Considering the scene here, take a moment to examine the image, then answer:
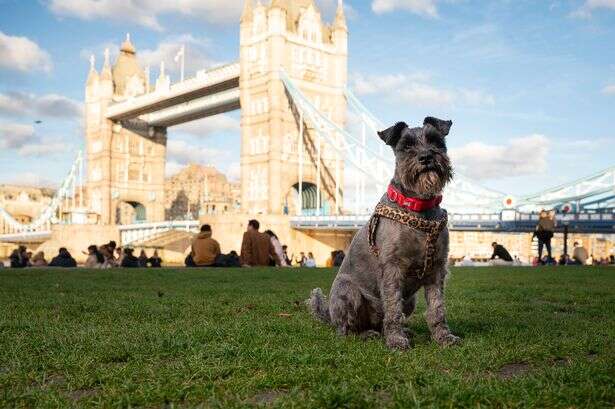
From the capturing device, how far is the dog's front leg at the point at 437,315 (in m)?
4.34

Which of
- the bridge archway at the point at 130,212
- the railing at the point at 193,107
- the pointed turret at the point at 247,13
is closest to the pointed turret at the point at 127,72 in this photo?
the railing at the point at 193,107

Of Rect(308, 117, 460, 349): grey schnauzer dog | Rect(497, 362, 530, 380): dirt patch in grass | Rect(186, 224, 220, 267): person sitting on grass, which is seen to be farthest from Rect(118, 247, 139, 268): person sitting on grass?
Rect(497, 362, 530, 380): dirt patch in grass

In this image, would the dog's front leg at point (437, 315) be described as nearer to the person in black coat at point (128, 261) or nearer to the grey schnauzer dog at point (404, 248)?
the grey schnauzer dog at point (404, 248)

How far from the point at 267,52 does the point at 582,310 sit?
41315 mm

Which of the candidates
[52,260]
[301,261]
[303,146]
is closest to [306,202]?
[303,146]

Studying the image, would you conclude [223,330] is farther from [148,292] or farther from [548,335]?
[148,292]

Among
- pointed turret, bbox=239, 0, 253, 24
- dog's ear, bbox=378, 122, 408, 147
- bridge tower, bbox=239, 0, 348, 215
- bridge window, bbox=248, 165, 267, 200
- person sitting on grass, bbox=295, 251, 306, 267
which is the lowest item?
person sitting on grass, bbox=295, 251, 306, 267

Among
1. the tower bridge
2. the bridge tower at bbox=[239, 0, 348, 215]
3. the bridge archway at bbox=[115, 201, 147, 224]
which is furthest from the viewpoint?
the bridge archway at bbox=[115, 201, 147, 224]

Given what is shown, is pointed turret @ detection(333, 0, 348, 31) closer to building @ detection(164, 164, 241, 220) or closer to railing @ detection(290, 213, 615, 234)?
railing @ detection(290, 213, 615, 234)

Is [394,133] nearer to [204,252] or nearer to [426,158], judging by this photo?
[426,158]

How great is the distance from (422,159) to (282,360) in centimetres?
146

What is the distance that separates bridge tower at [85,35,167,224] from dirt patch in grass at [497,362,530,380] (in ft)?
200

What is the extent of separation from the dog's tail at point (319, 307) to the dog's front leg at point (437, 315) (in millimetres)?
1085

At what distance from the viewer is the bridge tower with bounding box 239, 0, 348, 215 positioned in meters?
45.2
